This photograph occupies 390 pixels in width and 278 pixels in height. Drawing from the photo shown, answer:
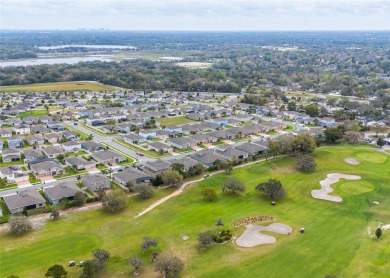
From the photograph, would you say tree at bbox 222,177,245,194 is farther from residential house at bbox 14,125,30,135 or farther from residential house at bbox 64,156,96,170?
residential house at bbox 14,125,30,135

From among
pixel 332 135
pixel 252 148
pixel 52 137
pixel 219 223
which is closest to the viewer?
pixel 219 223

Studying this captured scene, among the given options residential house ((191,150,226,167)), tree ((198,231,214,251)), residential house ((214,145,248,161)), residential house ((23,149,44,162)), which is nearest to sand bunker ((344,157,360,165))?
residential house ((214,145,248,161))

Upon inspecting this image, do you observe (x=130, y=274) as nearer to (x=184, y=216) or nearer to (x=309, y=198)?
(x=184, y=216)

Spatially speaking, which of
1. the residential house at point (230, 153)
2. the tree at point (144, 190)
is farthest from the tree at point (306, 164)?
the tree at point (144, 190)

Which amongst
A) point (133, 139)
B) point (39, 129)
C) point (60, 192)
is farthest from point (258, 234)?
point (39, 129)

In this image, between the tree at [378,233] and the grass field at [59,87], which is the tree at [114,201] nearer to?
the tree at [378,233]

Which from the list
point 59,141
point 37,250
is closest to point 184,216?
point 37,250

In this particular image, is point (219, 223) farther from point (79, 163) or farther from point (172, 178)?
point (79, 163)
